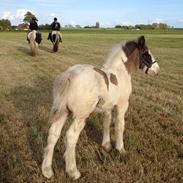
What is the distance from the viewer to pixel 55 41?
24562 mm

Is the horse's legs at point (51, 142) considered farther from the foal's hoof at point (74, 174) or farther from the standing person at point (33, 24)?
the standing person at point (33, 24)

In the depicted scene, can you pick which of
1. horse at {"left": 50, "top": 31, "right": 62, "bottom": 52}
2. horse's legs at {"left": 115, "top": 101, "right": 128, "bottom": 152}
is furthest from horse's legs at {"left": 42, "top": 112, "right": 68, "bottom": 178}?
horse at {"left": 50, "top": 31, "right": 62, "bottom": 52}

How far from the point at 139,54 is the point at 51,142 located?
2.31 meters

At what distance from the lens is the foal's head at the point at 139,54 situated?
20.2ft

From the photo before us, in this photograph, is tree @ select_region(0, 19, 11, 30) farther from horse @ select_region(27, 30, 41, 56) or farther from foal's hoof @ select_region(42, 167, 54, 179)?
foal's hoof @ select_region(42, 167, 54, 179)

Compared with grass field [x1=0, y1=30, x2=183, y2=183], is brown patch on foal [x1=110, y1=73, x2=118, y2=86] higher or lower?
higher

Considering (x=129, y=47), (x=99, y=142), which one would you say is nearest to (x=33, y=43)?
(x=99, y=142)

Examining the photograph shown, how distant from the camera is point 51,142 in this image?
16.5 ft

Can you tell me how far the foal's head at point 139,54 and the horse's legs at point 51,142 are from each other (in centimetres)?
180

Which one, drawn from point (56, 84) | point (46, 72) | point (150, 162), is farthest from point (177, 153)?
point (46, 72)

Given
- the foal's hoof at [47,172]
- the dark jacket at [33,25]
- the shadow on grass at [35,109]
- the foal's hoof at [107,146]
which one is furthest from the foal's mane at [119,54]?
the dark jacket at [33,25]

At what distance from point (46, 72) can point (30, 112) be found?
633 cm

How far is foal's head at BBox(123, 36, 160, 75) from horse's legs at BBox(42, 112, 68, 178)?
1798 mm

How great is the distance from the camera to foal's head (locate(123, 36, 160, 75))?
6172 millimetres
